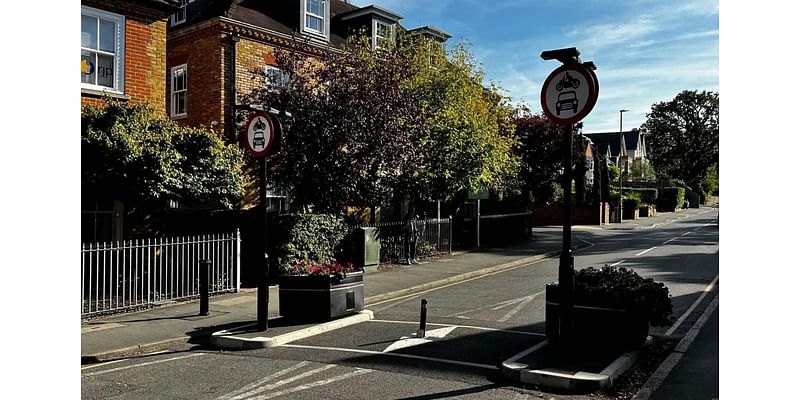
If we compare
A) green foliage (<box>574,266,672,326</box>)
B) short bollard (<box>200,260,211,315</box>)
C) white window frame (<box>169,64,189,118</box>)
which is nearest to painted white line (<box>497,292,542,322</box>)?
green foliage (<box>574,266,672,326</box>)

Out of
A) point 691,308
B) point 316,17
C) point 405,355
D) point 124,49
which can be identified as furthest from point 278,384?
point 316,17

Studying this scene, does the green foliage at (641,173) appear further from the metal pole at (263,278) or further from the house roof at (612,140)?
the metal pole at (263,278)

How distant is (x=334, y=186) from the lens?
15.4 metres

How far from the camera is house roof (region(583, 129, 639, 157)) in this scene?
85.8 m

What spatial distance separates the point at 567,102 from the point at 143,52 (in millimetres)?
10931

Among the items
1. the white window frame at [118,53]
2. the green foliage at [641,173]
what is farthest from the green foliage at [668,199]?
the white window frame at [118,53]

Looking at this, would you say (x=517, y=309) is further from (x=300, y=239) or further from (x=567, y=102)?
(x=300, y=239)

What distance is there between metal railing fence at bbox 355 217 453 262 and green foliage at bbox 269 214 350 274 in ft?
8.69
